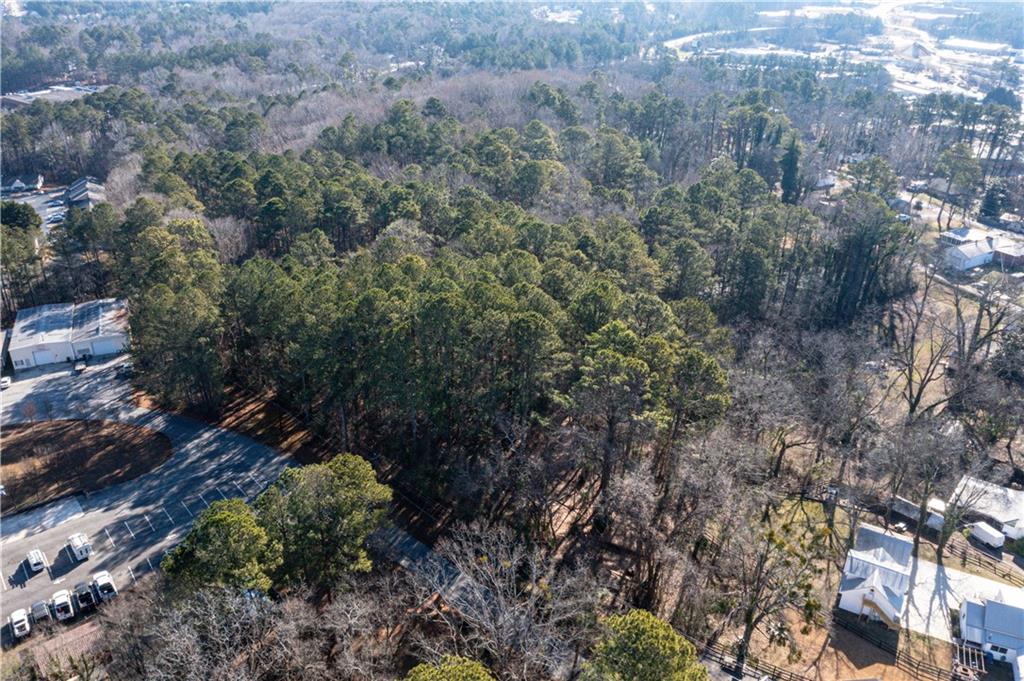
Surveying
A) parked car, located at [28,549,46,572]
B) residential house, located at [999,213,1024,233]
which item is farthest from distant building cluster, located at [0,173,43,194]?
residential house, located at [999,213,1024,233]

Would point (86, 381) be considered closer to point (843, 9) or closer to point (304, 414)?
point (304, 414)

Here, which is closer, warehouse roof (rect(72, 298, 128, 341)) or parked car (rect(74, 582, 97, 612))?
parked car (rect(74, 582, 97, 612))

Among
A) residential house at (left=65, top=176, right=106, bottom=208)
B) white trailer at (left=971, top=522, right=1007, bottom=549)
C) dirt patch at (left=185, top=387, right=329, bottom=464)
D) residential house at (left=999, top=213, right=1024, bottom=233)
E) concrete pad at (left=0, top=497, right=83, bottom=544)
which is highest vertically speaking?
residential house at (left=65, top=176, right=106, bottom=208)

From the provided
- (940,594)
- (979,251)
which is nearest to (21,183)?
(940,594)

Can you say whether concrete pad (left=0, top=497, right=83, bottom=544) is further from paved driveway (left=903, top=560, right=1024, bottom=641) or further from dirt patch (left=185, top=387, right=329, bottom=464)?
paved driveway (left=903, top=560, right=1024, bottom=641)

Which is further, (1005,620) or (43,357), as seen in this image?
(43,357)

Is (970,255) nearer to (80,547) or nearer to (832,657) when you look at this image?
(832,657)
